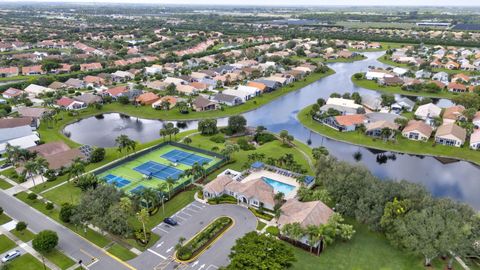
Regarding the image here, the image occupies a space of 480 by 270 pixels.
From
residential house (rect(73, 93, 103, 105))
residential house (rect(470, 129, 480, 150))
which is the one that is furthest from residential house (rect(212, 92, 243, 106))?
residential house (rect(470, 129, 480, 150))

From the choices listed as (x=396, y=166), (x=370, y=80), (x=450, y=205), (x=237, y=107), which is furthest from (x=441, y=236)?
(x=370, y=80)

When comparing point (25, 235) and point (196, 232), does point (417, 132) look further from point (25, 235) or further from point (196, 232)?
point (25, 235)

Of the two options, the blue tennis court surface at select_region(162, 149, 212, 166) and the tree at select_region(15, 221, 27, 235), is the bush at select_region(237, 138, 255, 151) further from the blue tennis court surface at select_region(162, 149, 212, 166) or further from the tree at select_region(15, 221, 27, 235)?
the tree at select_region(15, 221, 27, 235)

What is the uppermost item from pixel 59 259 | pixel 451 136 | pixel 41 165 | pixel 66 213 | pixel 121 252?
pixel 41 165

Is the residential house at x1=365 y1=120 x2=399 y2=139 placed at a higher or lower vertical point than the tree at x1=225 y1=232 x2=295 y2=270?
lower

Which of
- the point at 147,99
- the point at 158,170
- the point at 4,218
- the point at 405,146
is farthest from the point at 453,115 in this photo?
the point at 4,218

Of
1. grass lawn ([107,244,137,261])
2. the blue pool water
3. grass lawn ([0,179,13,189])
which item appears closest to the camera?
grass lawn ([107,244,137,261])

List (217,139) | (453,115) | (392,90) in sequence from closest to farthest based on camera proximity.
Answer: (217,139) < (453,115) < (392,90)
